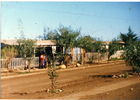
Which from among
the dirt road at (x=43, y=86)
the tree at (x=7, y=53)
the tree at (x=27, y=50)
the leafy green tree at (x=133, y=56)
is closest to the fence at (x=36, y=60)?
the tree at (x=7, y=53)

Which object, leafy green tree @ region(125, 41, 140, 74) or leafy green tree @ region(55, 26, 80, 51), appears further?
leafy green tree @ region(55, 26, 80, 51)

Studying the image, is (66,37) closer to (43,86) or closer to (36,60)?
(36,60)

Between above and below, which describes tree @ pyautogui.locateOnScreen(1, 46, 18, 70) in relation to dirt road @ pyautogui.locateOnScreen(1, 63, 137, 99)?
above

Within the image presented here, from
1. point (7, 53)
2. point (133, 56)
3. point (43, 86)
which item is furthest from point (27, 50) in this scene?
point (133, 56)

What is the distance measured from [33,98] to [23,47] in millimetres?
11144

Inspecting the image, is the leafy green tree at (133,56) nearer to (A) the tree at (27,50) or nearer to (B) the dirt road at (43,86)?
(B) the dirt road at (43,86)

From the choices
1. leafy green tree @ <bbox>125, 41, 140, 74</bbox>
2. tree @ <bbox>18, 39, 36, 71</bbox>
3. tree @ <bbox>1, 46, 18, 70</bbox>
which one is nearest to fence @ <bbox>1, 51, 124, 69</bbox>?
tree @ <bbox>1, 46, 18, 70</bbox>

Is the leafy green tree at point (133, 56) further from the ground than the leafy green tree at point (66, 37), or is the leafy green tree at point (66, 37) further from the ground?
the leafy green tree at point (66, 37)

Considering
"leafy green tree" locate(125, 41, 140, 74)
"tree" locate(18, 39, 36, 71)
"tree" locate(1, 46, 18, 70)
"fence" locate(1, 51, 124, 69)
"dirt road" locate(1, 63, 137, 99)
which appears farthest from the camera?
"fence" locate(1, 51, 124, 69)

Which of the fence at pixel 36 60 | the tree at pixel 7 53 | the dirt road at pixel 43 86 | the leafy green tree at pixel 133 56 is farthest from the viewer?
the fence at pixel 36 60

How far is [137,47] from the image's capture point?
11625 millimetres

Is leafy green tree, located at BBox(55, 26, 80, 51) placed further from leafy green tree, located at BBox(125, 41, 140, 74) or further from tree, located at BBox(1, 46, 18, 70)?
leafy green tree, located at BBox(125, 41, 140, 74)

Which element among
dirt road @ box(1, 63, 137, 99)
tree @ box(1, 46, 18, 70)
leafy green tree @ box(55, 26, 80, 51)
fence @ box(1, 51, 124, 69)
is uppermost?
leafy green tree @ box(55, 26, 80, 51)

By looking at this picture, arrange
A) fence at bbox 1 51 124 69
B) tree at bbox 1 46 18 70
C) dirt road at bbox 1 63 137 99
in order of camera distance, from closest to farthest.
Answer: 1. dirt road at bbox 1 63 137 99
2. tree at bbox 1 46 18 70
3. fence at bbox 1 51 124 69
